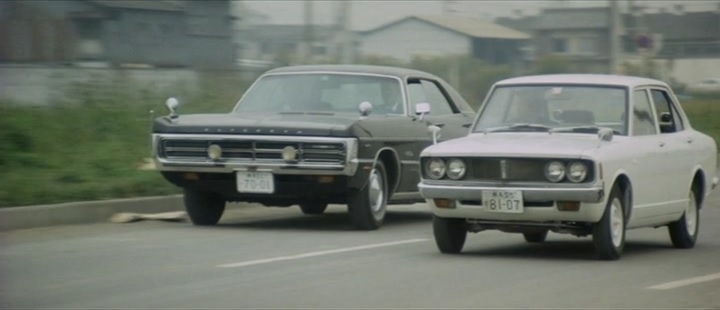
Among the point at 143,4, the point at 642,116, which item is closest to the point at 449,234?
the point at 642,116

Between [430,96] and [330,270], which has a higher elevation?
[430,96]

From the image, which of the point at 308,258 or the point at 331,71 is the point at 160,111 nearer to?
the point at 331,71

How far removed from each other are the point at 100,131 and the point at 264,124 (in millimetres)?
7698

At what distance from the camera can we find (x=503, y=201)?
11383mm

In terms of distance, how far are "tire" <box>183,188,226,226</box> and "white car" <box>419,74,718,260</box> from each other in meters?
3.24

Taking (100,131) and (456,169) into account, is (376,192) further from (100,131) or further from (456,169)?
(100,131)

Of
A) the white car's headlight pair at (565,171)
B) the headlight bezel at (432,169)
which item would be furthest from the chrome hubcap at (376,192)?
the white car's headlight pair at (565,171)

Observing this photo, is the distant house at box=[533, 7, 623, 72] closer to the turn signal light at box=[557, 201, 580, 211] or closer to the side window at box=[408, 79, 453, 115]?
the side window at box=[408, 79, 453, 115]

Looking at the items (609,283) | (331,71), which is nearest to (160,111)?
(331,71)

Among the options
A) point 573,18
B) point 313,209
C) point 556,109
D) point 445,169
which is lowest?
point 313,209

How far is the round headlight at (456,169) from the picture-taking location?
457 inches

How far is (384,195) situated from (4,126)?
233 inches

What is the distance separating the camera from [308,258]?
463 inches

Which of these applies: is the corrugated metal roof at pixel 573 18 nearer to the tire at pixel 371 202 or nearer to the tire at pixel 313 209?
the tire at pixel 313 209
